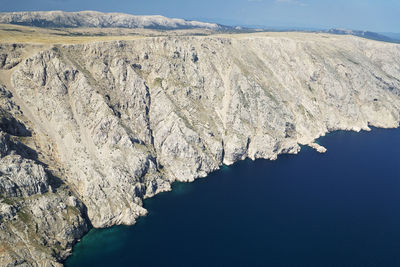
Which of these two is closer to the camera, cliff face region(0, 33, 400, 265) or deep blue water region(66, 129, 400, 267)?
deep blue water region(66, 129, 400, 267)

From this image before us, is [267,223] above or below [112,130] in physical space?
below

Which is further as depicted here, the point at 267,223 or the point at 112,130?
the point at 112,130

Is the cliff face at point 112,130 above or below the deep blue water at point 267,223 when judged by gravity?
above

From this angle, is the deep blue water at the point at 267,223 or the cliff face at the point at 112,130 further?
the cliff face at the point at 112,130

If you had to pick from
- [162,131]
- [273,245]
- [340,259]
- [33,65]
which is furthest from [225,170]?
[33,65]

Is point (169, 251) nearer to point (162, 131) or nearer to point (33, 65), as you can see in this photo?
point (162, 131)
